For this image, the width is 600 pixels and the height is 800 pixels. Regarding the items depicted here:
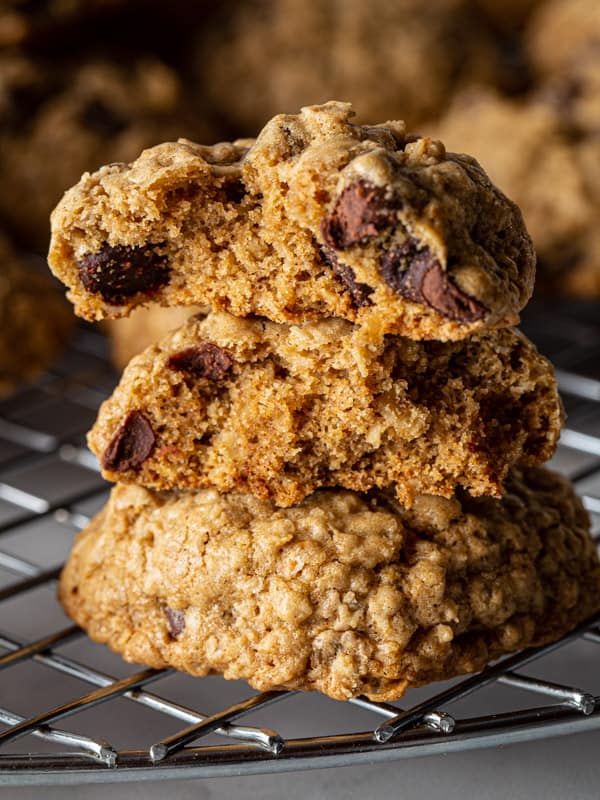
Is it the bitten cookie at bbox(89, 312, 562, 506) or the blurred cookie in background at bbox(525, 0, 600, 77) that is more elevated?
the blurred cookie in background at bbox(525, 0, 600, 77)

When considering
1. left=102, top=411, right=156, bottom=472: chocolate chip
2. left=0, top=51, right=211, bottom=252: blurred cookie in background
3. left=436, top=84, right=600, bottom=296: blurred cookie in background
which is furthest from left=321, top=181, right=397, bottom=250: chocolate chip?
left=0, top=51, right=211, bottom=252: blurred cookie in background

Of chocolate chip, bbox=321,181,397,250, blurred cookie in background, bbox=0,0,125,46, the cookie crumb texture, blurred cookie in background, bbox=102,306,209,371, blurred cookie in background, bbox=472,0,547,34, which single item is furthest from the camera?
blurred cookie in background, bbox=472,0,547,34

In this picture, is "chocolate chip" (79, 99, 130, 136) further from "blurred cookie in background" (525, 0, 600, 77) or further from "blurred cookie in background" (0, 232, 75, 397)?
"blurred cookie in background" (525, 0, 600, 77)

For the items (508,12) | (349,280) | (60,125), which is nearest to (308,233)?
(349,280)

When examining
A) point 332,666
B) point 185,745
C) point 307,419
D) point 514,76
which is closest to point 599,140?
point 514,76

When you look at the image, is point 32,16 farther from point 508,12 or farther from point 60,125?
point 508,12
